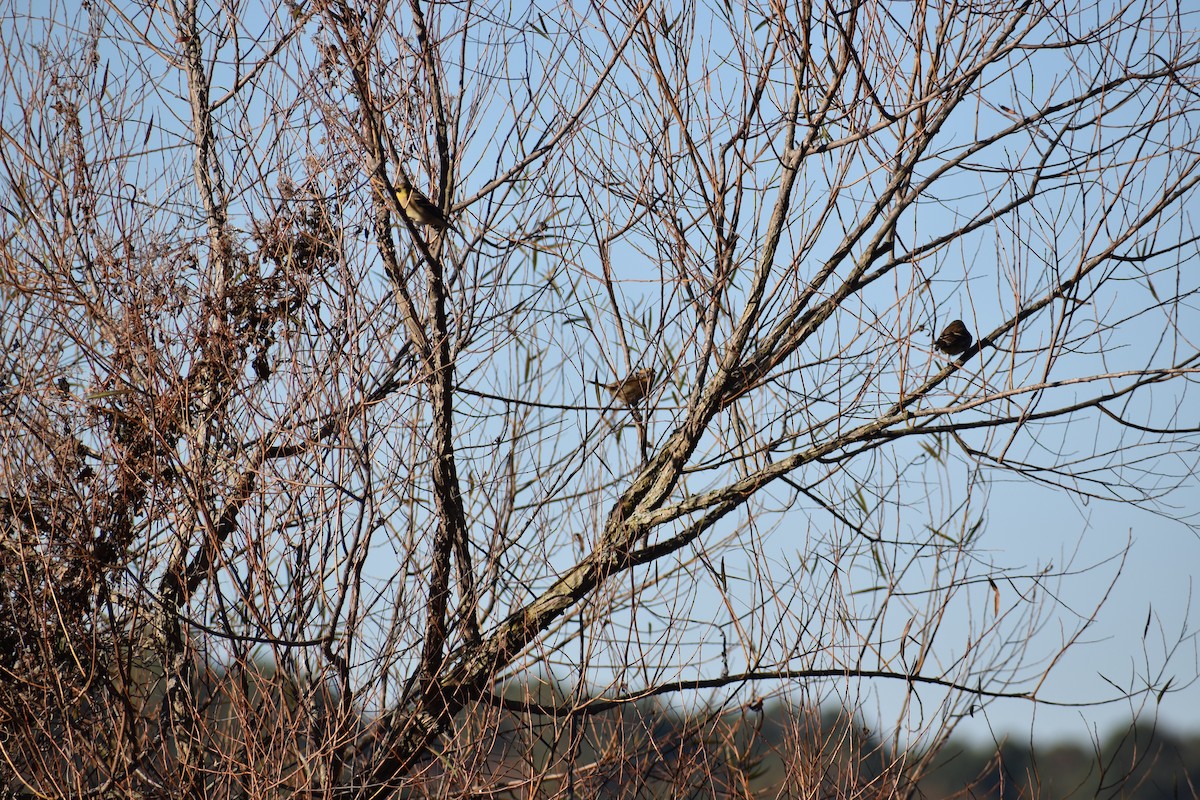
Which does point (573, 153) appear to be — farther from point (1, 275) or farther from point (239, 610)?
point (1, 275)

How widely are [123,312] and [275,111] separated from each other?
1126 millimetres

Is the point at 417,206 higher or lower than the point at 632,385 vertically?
higher

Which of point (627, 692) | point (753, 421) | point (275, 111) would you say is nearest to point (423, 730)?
point (627, 692)

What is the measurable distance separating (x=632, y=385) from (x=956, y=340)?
134 cm

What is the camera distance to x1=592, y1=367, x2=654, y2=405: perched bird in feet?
14.0

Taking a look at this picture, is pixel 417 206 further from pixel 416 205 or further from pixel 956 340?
pixel 956 340

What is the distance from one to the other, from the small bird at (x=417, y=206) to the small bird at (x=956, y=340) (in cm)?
206

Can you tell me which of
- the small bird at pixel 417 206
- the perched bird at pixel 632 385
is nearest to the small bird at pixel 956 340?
the perched bird at pixel 632 385

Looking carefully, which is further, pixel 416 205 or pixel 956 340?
pixel 956 340

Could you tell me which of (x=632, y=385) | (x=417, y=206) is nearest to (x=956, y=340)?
(x=632, y=385)

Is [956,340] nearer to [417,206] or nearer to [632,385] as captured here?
[632,385]

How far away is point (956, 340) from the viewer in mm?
4488

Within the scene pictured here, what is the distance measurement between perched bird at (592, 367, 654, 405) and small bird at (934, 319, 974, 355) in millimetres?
1212

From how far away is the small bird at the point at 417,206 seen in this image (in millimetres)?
4113
